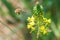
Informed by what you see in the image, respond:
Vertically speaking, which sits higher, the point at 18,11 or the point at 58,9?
the point at 58,9

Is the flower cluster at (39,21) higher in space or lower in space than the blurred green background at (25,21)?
lower

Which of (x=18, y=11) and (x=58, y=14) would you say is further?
(x=58, y=14)

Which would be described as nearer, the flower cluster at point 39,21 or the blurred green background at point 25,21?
the flower cluster at point 39,21

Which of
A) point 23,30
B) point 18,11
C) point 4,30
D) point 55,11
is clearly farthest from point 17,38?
point 18,11

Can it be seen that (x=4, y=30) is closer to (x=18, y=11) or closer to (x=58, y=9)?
(x=58, y=9)

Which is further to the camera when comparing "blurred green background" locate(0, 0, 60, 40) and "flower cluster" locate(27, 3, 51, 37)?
"blurred green background" locate(0, 0, 60, 40)

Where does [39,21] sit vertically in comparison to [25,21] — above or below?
below

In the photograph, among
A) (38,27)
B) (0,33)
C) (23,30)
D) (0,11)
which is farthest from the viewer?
(0,11)

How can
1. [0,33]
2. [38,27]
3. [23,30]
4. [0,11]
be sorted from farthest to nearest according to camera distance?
[0,11] < [0,33] < [23,30] < [38,27]

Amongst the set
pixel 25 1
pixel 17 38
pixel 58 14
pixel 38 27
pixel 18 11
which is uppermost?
pixel 25 1

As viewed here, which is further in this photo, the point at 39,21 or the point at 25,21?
the point at 25,21

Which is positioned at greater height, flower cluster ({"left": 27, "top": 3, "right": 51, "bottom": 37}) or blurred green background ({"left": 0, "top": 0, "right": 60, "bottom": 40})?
blurred green background ({"left": 0, "top": 0, "right": 60, "bottom": 40})
